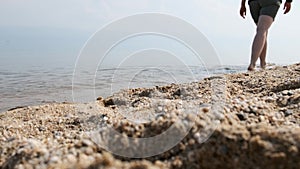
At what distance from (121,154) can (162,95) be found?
9.17ft

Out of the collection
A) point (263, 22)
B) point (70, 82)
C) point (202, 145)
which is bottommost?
point (70, 82)

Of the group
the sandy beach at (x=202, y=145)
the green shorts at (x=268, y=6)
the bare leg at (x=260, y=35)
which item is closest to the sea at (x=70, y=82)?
the bare leg at (x=260, y=35)

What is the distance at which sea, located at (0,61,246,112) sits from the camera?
833 centimetres

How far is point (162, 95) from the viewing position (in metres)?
4.49

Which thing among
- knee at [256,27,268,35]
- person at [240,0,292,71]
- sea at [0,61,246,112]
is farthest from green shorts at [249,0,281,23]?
sea at [0,61,246,112]

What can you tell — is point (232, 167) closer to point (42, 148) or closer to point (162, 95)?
point (42, 148)

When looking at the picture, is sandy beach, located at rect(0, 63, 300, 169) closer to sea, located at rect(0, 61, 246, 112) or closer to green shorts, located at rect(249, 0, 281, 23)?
green shorts, located at rect(249, 0, 281, 23)

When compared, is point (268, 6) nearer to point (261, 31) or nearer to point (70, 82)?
point (261, 31)

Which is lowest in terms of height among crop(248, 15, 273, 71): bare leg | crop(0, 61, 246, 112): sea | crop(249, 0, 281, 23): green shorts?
crop(0, 61, 246, 112): sea

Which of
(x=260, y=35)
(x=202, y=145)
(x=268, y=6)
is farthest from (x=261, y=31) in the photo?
(x=202, y=145)

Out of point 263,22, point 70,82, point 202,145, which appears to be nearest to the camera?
point 202,145

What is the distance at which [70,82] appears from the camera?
34.9ft

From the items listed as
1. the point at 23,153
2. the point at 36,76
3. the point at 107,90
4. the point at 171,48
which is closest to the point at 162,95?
the point at 171,48

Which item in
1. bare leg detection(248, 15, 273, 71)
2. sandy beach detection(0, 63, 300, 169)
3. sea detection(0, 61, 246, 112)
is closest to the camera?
sandy beach detection(0, 63, 300, 169)
